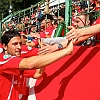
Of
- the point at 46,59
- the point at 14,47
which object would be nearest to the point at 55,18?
the point at 14,47

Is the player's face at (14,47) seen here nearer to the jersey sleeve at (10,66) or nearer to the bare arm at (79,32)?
the jersey sleeve at (10,66)

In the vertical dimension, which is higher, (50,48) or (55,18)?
(55,18)

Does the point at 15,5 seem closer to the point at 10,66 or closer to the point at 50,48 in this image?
the point at 10,66

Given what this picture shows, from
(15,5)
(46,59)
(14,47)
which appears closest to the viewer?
(46,59)

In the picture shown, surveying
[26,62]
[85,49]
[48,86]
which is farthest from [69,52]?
[48,86]

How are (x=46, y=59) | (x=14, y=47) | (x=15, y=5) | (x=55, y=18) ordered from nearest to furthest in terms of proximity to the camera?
(x=46, y=59), (x=14, y=47), (x=55, y=18), (x=15, y=5)

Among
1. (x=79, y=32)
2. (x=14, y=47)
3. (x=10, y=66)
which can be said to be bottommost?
(x=10, y=66)

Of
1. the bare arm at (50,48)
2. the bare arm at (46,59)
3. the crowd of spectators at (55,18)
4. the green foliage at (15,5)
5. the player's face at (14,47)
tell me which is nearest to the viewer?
the bare arm at (46,59)

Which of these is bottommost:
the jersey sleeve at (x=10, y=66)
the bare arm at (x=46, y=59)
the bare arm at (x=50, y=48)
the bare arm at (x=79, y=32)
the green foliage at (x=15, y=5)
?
the jersey sleeve at (x=10, y=66)

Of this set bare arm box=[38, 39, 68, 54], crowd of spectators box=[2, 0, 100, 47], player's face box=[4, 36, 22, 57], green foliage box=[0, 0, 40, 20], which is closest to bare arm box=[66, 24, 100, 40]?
bare arm box=[38, 39, 68, 54]

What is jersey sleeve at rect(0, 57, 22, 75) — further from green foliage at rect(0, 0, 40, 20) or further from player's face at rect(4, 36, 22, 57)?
green foliage at rect(0, 0, 40, 20)

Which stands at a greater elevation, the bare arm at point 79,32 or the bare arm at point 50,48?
the bare arm at point 79,32

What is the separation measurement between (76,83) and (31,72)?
50cm

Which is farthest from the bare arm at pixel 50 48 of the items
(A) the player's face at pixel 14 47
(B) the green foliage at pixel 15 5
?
(B) the green foliage at pixel 15 5
